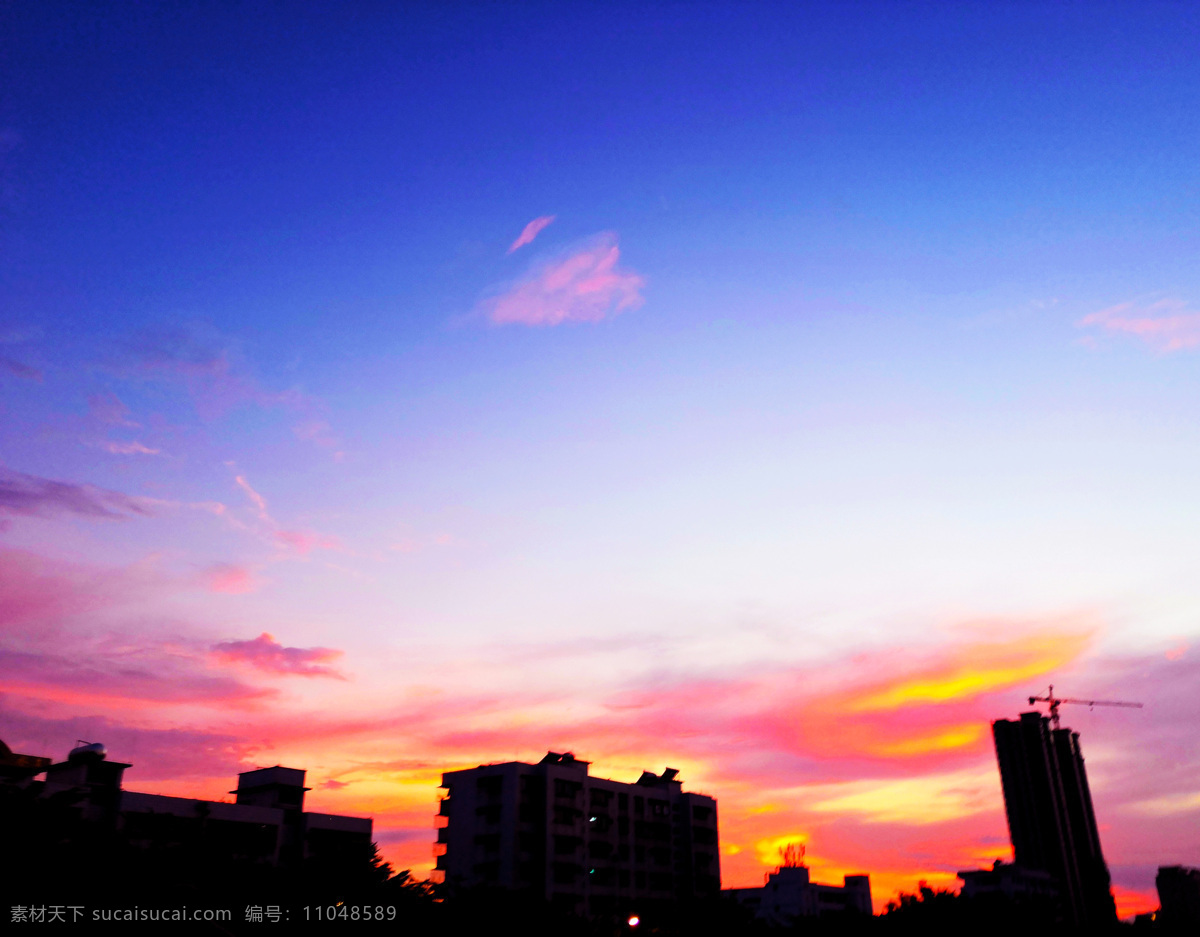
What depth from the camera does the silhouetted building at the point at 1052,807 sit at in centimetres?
15575

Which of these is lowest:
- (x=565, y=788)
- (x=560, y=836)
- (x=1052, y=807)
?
(x=560, y=836)

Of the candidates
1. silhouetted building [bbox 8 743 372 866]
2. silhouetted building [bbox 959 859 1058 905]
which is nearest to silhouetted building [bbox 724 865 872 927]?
silhouetted building [bbox 959 859 1058 905]

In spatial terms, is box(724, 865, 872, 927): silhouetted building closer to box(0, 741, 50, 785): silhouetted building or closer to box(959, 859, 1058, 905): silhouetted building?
box(959, 859, 1058, 905): silhouetted building

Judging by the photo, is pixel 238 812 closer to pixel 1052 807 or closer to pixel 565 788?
pixel 565 788

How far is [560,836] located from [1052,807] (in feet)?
405

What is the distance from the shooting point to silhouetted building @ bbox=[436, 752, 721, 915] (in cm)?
7106

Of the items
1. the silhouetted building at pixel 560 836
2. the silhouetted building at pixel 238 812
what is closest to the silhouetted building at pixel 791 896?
the silhouetted building at pixel 560 836

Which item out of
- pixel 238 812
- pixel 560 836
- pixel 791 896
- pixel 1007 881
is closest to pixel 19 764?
pixel 238 812

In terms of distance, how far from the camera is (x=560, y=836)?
72.2 m

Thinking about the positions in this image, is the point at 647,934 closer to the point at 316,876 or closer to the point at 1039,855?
the point at 316,876

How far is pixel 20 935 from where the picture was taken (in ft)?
56.6

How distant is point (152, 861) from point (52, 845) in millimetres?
2385

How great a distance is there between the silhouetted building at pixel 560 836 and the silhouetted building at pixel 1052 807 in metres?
99.1

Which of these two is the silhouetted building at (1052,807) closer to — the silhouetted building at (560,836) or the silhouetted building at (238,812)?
the silhouetted building at (560,836)
